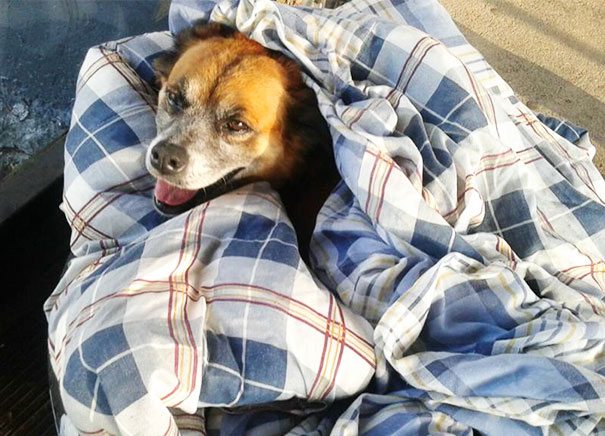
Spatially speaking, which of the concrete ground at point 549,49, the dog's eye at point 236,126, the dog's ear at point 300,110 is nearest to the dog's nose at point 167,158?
the dog's eye at point 236,126

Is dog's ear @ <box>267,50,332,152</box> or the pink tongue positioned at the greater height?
dog's ear @ <box>267,50,332,152</box>

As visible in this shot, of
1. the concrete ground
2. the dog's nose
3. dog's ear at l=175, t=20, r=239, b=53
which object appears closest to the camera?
the dog's nose

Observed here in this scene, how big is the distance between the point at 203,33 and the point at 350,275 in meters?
0.67

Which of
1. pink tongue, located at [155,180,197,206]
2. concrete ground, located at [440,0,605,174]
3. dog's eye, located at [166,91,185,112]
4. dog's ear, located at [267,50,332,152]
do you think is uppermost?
dog's ear, located at [267,50,332,152]

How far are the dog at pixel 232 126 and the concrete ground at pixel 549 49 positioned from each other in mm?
1334

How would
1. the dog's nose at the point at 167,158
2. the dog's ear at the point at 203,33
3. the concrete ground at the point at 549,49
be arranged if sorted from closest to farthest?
the dog's nose at the point at 167,158 < the dog's ear at the point at 203,33 < the concrete ground at the point at 549,49

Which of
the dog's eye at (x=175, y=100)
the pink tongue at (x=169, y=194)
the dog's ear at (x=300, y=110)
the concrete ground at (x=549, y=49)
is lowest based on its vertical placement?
the pink tongue at (x=169, y=194)

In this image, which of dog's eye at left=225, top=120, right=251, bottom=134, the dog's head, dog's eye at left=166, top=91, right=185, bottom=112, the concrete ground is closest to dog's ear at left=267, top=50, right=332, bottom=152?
the dog's head

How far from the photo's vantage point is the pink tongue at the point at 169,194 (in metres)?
1.42

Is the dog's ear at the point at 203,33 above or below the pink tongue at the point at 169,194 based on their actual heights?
above

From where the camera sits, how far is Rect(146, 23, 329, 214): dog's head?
1.38 meters

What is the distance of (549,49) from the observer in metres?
2.74

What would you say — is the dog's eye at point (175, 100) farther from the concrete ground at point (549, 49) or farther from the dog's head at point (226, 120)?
the concrete ground at point (549, 49)

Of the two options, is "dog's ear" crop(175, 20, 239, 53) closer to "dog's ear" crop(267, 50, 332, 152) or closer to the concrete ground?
"dog's ear" crop(267, 50, 332, 152)
